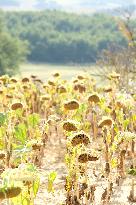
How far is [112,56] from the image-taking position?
32.3ft

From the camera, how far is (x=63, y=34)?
4588 cm

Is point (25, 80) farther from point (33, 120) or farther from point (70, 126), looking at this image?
point (70, 126)

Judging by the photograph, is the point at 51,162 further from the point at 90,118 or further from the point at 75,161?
the point at 75,161

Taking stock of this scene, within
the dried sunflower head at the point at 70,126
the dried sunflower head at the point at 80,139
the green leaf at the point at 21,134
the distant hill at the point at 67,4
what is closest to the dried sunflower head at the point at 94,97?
the green leaf at the point at 21,134

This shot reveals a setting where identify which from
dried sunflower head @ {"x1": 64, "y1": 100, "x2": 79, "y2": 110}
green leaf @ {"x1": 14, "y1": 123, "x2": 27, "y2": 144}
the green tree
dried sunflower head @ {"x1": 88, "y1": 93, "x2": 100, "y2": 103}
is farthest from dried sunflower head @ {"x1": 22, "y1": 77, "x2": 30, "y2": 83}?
the green tree

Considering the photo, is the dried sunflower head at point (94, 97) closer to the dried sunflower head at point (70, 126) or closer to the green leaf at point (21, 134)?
the green leaf at point (21, 134)

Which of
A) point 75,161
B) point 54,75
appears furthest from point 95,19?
point 75,161

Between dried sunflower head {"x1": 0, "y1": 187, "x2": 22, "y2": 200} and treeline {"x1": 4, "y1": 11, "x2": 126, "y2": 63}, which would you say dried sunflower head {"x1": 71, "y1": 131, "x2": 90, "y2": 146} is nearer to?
dried sunflower head {"x1": 0, "y1": 187, "x2": 22, "y2": 200}

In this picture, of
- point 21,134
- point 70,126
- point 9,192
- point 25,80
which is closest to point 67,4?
point 25,80

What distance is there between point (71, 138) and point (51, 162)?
1.89 metres

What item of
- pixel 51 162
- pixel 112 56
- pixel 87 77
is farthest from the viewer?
pixel 112 56

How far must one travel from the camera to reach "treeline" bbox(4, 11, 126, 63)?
A: 4097 cm

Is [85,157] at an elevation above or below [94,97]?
below

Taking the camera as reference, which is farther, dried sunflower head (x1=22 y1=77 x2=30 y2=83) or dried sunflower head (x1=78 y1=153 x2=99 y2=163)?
dried sunflower head (x1=22 y1=77 x2=30 y2=83)
